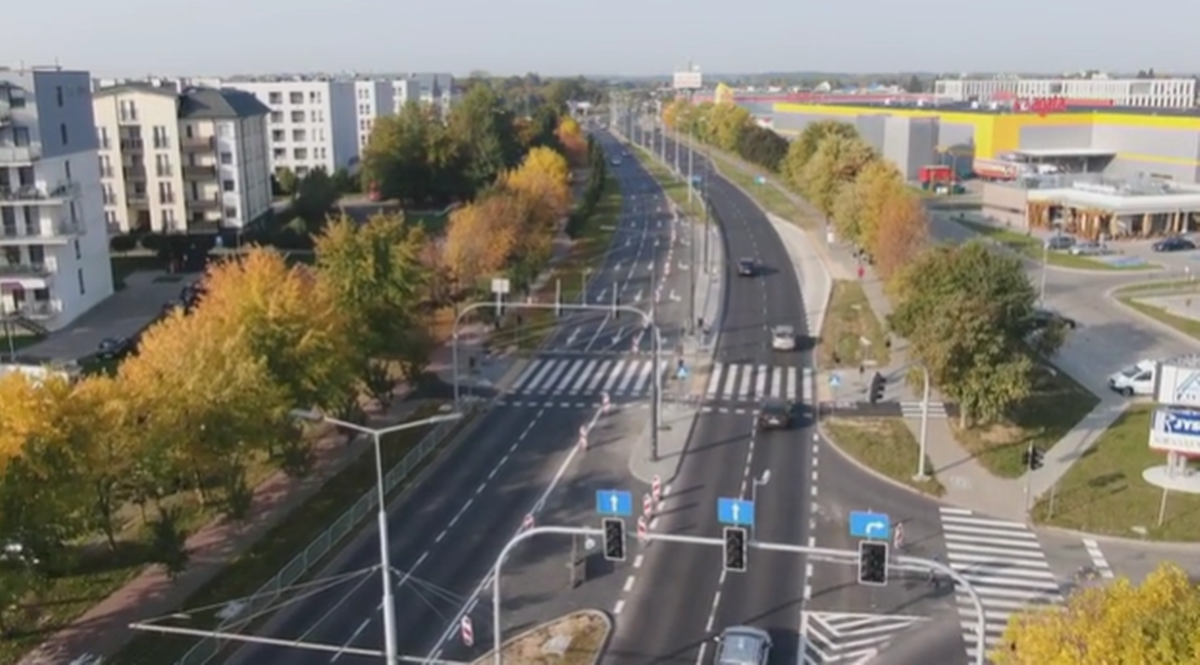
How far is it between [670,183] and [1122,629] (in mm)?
112339

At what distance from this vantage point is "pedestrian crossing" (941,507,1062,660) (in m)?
27.2

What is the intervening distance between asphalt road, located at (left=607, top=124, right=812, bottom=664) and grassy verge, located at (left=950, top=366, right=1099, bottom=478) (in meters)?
6.12

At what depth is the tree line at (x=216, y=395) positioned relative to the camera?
84.0ft

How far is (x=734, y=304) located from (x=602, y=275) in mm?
11760

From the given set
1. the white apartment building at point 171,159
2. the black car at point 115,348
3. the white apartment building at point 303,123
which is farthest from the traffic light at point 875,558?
the white apartment building at point 303,123

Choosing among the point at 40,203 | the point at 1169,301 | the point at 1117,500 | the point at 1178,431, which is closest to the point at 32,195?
the point at 40,203

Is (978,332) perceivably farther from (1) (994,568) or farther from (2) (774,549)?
(2) (774,549)

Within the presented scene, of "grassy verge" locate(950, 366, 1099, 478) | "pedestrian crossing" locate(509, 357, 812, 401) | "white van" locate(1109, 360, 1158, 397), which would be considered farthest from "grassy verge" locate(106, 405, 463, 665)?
"white van" locate(1109, 360, 1158, 397)

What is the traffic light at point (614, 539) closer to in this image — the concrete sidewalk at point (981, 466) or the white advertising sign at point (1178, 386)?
the concrete sidewalk at point (981, 466)

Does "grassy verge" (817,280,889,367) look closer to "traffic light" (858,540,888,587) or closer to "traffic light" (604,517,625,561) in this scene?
"traffic light" (604,517,625,561)

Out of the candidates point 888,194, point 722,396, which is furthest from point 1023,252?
point 722,396

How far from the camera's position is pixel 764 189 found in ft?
397

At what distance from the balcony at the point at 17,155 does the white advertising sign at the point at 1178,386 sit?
5397 cm

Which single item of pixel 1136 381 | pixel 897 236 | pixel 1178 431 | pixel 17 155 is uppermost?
pixel 17 155
